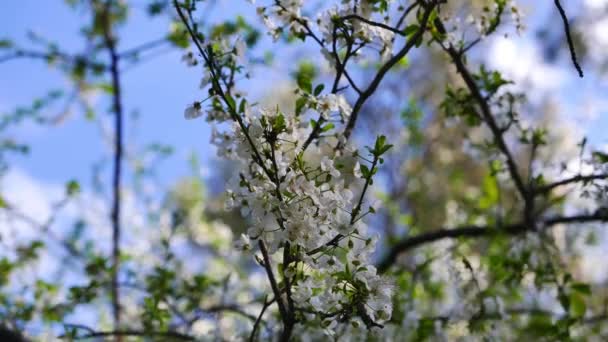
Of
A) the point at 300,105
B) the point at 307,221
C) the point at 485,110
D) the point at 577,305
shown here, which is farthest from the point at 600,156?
the point at 307,221

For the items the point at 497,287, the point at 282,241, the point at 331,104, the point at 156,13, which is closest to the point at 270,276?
the point at 282,241

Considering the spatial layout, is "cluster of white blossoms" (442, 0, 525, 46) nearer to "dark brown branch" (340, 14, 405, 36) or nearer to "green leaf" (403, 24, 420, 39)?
"green leaf" (403, 24, 420, 39)

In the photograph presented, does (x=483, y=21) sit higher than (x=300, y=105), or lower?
higher

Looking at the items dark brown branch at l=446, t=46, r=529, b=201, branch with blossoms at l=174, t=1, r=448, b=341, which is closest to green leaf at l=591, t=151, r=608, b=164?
dark brown branch at l=446, t=46, r=529, b=201

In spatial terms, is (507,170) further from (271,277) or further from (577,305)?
(271,277)

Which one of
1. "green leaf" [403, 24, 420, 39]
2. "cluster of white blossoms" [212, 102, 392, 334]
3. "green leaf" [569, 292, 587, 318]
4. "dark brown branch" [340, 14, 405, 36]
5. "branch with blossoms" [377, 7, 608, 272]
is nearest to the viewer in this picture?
"cluster of white blossoms" [212, 102, 392, 334]

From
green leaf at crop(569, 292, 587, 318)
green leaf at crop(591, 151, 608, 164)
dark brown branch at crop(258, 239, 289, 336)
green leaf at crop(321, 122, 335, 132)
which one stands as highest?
green leaf at crop(591, 151, 608, 164)

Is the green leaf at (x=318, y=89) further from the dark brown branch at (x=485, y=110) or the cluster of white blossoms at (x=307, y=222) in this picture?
the dark brown branch at (x=485, y=110)

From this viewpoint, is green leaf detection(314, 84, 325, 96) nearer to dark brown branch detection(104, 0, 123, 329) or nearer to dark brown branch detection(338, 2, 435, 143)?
dark brown branch detection(338, 2, 435, 143)

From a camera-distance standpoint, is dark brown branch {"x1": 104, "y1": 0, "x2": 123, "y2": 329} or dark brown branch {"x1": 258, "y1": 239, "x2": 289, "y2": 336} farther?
dark brown branch {"x1": 104, "y1": 0, "x2": 123, "y2": 329}

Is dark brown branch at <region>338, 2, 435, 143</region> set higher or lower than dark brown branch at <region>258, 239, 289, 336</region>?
higher

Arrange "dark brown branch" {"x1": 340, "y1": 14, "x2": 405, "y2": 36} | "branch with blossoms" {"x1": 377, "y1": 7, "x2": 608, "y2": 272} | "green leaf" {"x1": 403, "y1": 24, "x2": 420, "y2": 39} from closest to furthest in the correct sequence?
"dark brown branch" {"x1": 340, "y1": 14, "x2": 405, "y2": 36} < "green leaf" {"x1": 403, "y1": 24, "x2": 420, "y2": 39} < "branch with blossoms" {"x1": 377, "y1": 7, "x2": 608, "y2": 272}

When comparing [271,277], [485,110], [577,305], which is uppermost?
[485,110]

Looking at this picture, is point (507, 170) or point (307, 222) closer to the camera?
point (307, 222)
